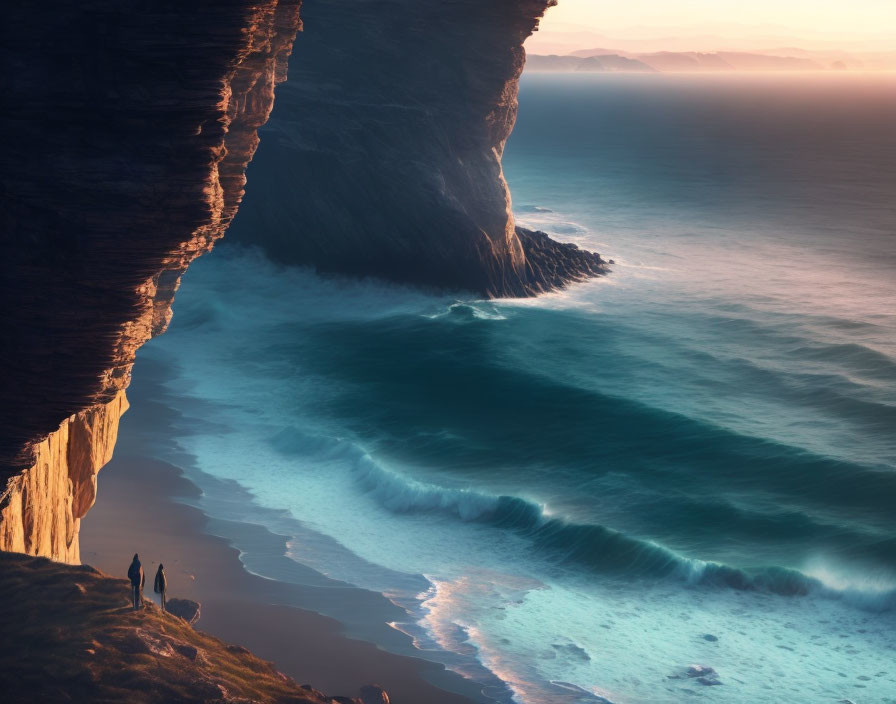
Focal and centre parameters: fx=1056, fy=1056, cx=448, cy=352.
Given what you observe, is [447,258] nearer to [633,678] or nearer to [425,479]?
[425,479]

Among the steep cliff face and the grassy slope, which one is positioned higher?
the steep cliff face

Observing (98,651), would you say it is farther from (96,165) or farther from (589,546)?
(589,546)

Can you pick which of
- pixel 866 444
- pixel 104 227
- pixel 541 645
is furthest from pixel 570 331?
pixel 104 227

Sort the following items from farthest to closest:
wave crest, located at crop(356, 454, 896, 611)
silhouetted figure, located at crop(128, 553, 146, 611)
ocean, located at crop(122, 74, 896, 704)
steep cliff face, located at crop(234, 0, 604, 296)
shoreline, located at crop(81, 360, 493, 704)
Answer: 1. steep cliff face, located at crop(234, 0, 604, 296)
2. wave crest, located at crop(356, 454, 896, 611)
3. ocean, located at crop(122, 74, 896, 704)
4. shoreline, located at crop(81, 360, 493, 704)
5. silhouetted figure, located at crop(128, 553, 146, 611)

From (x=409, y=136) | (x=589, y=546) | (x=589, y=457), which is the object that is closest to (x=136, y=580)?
(x=589, y=546)

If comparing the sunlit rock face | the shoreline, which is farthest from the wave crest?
the sunlit rock face

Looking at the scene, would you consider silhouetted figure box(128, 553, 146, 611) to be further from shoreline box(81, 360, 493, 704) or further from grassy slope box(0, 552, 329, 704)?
shoreline box(81, 360, 493, 704)

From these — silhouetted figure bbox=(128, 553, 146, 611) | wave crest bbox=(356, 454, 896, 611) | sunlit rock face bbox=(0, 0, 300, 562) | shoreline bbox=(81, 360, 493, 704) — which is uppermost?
→ sunlit rock face bbox=(0, 0, 300, 562)
